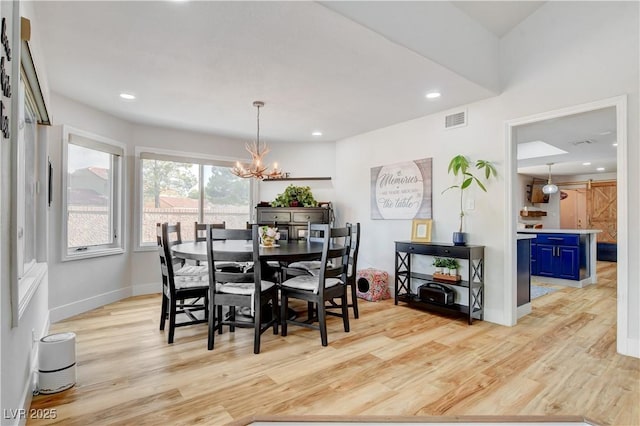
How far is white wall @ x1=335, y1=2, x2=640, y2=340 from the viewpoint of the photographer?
8.87ft

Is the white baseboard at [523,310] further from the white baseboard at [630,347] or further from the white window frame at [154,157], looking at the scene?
the white window frame at [154,157]

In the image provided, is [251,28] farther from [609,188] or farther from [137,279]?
[609,188]

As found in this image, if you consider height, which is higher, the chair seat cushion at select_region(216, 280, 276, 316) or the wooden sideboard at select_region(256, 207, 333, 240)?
the wooden sideboard at select_region(256, 207, 333, 240)

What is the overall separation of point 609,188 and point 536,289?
6.26m

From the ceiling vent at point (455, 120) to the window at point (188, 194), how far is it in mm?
3310

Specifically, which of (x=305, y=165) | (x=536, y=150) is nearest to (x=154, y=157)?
(x=305, y=165)

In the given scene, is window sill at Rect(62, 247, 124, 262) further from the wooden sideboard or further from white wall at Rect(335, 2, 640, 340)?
white wall at Rect(335, 2, 640, 340)

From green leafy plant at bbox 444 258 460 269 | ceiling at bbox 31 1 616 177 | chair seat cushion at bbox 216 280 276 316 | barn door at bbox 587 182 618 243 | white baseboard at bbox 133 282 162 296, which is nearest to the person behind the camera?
ceiling at bbox 31 1 616 177

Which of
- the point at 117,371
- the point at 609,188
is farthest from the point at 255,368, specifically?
the point at 609,188

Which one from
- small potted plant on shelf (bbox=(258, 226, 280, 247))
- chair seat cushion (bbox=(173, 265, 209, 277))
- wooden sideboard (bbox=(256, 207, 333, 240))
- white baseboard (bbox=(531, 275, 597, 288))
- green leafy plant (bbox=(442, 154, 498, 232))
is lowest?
white baseboard (bbox=(531, 275, 597, 288))

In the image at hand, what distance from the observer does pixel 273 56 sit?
265 cm

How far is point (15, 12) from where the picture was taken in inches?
57.3

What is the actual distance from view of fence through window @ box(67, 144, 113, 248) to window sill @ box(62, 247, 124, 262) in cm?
13

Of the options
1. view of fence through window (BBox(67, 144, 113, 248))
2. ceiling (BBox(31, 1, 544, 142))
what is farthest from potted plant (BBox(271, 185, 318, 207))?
view of fence through window (BBox(67, 144, 113, 248))
